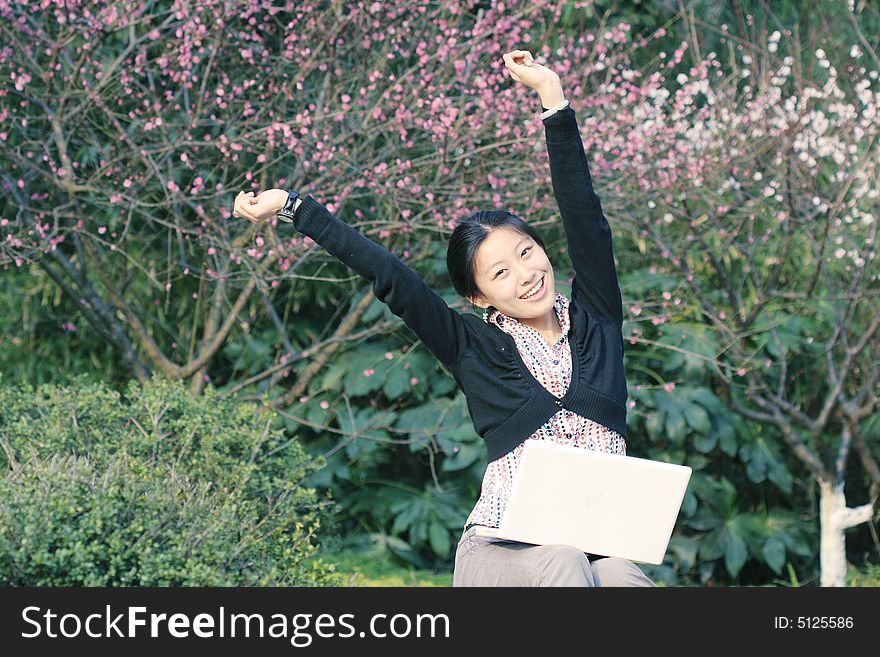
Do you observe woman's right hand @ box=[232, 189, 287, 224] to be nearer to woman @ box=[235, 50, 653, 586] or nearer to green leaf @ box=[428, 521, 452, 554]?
woman @ box=[235, 50, 653, 586]

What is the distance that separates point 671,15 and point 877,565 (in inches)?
112

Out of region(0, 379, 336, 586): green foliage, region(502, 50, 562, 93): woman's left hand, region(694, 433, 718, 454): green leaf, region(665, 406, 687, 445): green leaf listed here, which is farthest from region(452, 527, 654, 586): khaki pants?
region(694, 433, 718, 454): green leaf

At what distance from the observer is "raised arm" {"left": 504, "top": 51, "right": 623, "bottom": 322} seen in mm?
2271

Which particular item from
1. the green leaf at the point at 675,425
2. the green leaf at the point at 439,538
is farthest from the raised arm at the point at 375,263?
the green leaf at the point at 675,425

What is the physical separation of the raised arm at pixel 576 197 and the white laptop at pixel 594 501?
19.0 inches

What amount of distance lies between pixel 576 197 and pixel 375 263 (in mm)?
445

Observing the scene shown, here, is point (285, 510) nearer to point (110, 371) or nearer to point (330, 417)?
point (330, 417)

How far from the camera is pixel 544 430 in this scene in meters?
2.25

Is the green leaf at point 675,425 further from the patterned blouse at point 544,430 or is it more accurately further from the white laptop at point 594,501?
the white laptop at point 594,501

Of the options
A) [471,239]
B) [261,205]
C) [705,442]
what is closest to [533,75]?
[471,239]

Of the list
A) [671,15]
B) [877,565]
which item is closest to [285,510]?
[877,565]

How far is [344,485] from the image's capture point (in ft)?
16.1

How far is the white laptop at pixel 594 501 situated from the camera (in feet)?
6.59

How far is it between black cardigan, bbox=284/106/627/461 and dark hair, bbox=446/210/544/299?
0.28 feet
